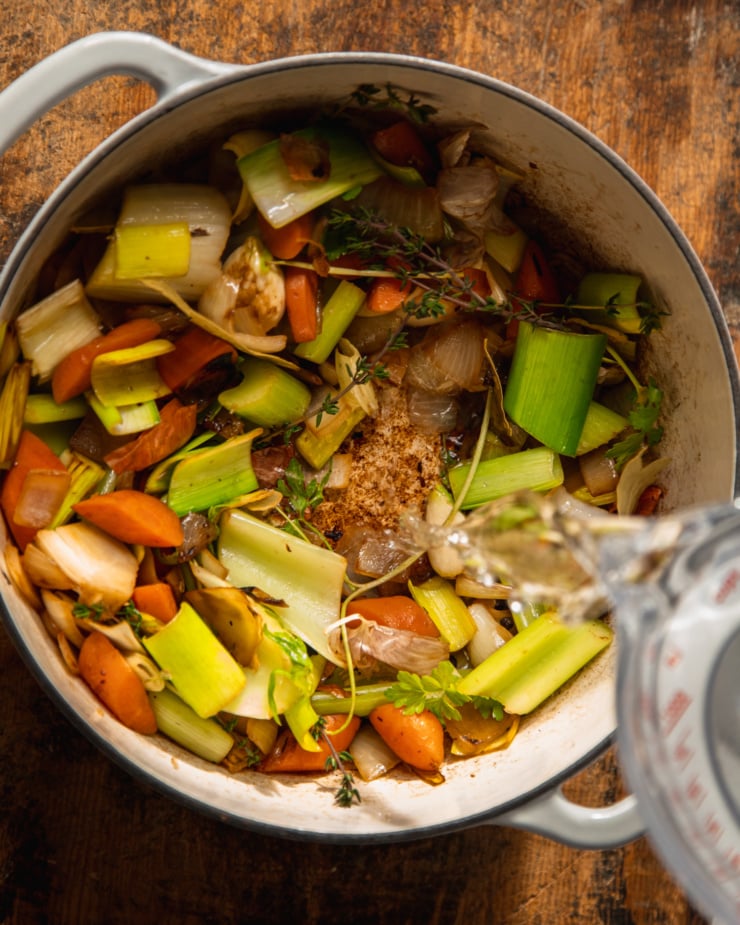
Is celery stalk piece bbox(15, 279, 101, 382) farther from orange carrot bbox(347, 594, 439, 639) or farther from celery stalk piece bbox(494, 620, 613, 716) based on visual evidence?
celery stalk piece bbox(494, 620, 613, 716)

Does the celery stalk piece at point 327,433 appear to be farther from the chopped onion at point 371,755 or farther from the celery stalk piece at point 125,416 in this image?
the chopped onion at point 371,755

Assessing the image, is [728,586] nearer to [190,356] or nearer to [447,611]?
[447,611]

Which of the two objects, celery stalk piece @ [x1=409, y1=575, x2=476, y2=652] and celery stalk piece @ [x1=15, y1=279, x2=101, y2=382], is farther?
celery stalk piece @ [x1=409, y1=575, x2=476, y2=652]

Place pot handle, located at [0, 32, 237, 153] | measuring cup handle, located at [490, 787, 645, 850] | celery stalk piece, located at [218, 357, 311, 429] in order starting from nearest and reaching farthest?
1. pot handle, located at [0, 32, 237, 153]
2. measuring cup handle, located at [490, 787, 645, 850]
3. celery stalk piece, located at [218, 357, 311, 429]

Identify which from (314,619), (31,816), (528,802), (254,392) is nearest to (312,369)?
(254,392)

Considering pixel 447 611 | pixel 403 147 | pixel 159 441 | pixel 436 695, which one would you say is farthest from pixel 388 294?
pixel 436 695

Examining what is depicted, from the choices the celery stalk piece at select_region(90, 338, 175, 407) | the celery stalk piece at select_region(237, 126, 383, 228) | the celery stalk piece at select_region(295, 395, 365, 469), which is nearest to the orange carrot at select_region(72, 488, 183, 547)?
the celery stalk piece at select_region(90, 338, 175, 407)

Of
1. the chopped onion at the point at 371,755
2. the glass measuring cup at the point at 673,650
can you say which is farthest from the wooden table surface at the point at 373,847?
the glass measuring cup at the point at 673,650
